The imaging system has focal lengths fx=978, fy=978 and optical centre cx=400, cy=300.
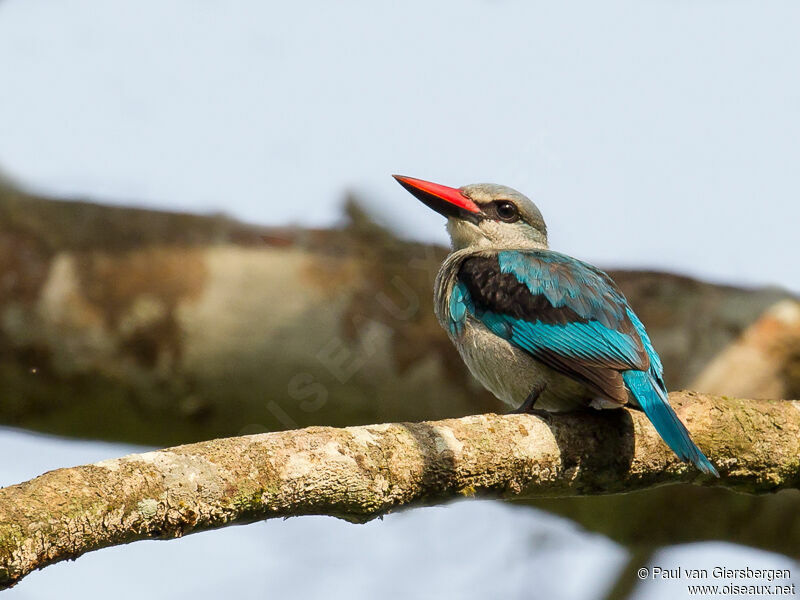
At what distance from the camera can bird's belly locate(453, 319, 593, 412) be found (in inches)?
158

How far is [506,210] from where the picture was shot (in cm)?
515

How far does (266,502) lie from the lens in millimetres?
2535

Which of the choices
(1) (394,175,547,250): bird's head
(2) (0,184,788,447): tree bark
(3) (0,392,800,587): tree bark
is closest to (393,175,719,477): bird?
(3) (0,392,800,587): tree bark

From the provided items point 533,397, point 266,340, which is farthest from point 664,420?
point 266,340

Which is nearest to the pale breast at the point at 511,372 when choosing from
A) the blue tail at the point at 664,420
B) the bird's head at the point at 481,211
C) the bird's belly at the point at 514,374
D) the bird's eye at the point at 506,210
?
the bird's belly at the point at 514,374

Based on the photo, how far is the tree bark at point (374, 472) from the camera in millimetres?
2221

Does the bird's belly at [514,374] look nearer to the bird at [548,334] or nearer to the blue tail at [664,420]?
the bird at [548,334]

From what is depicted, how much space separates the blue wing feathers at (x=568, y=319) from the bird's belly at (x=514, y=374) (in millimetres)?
47

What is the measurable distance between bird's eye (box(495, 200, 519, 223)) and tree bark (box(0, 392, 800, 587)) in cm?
165

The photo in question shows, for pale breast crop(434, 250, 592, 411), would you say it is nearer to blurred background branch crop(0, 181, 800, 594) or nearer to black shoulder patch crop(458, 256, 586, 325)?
black shoulder patch crop(458, 256, 586, 325)

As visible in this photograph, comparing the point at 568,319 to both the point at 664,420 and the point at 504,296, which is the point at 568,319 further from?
the point at 664,420

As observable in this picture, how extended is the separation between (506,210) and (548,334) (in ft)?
4.20

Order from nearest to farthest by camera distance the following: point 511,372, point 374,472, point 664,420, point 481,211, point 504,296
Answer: point 374,472
point 664,420
point 511,372
point 504,296
point 481,211

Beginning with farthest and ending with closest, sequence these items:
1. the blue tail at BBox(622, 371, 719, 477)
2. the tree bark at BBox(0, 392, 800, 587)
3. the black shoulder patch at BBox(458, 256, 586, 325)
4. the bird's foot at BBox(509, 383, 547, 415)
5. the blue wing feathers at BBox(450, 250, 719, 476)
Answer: the black shoulder patch at BBox(458, 256, 586, 325)
the bird's foot at BBox(509, 383, 547, 415)
the blue wing feathers at BBox(450, 250, 719, 476)
the blue tail at BBox(622, 371, 719, 477)
the tree bark at BBox(0, 392, 800, 587)
